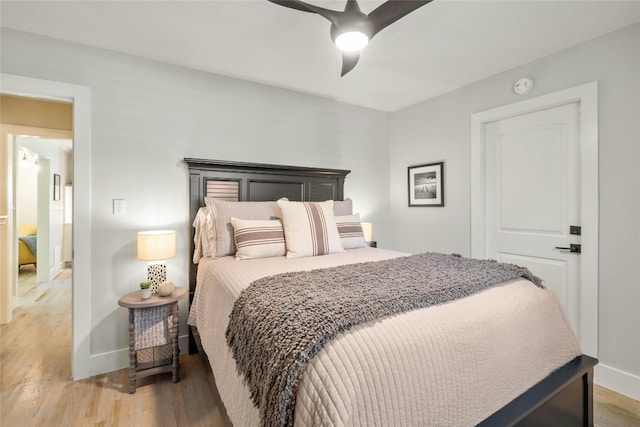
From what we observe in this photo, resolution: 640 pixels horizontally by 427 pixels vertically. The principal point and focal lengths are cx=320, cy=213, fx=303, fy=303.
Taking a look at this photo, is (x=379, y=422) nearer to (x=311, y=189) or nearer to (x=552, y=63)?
(x=311, y=189)

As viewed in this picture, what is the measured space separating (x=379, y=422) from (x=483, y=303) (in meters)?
0.70

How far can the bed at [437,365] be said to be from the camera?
33.2 inches

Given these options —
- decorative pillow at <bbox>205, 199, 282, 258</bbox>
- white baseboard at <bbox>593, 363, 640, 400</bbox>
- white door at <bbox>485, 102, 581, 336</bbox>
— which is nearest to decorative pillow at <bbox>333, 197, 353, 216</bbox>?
decorative pillow at <bbox>205, 199, 282, 258</bbox>

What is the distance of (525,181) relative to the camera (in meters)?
2.67


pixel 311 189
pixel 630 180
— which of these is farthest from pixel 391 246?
pixel 630 180

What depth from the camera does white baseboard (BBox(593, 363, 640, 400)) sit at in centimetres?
201

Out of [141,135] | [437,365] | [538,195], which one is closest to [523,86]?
[538,195]

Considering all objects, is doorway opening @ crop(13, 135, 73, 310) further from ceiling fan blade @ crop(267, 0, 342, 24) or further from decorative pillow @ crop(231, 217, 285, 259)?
ceiling fan blade @ crop(267, 0, 342, 24)

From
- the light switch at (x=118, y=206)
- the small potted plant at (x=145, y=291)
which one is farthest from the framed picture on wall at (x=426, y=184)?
the light switch at (x=118, y=206)

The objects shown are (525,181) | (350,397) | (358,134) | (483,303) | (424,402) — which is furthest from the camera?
(358,134)

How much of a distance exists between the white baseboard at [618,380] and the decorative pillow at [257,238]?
244 centimetres

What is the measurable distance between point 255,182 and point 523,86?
2511 millimetres

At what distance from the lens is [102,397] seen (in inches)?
78.4

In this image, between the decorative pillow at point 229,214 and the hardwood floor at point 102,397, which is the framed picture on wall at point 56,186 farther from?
the decorative pillow at point 229,214
